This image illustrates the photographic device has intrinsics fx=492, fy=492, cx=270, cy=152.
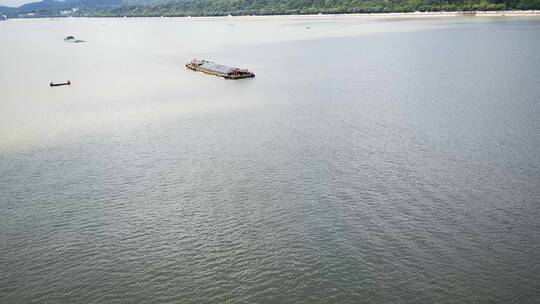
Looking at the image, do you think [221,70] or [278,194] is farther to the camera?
[221,70]

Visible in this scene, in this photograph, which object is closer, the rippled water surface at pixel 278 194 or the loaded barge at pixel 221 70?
the rippled water surface at pixel 278 194

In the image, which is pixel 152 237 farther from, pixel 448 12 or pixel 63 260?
pixel 448 12

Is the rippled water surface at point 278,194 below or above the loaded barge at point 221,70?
above

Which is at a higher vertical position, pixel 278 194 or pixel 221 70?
pixel 278 194

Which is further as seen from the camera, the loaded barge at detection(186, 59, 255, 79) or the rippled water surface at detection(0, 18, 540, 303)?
the loaded barge at detection(186, 59, 255, 79)

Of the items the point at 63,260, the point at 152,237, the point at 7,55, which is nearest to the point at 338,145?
the point at 152,237
